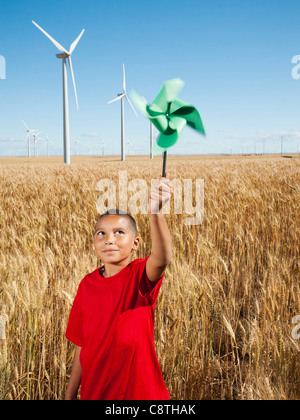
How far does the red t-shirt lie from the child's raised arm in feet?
0.22

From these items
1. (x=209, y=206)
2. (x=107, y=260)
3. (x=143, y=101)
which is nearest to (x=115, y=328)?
(x=107, y=260)

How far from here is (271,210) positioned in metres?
4.31

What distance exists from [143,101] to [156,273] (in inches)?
20.8

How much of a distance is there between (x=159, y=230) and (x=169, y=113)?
14.0 inches

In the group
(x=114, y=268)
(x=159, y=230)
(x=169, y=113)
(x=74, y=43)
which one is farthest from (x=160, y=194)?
(x=74, y=43)

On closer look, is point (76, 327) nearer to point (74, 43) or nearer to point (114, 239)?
point (114, 239)

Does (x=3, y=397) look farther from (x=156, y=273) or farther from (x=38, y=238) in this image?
(x=38, y=238)

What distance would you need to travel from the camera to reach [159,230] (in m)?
1.01

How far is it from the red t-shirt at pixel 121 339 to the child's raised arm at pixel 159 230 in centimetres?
7

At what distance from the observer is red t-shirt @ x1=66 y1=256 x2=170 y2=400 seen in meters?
1.09

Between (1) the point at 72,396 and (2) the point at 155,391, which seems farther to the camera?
(1) the point at 72,396

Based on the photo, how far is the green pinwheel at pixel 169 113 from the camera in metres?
0.96

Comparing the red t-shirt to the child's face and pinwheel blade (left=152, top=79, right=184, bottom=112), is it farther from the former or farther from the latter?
pinwheel blade (left=152, top=79, right=184, bottom=112)

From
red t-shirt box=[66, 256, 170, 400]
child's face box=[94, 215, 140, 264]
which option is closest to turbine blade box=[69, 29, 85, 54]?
child's face box=[94, 215, 140, 264]
